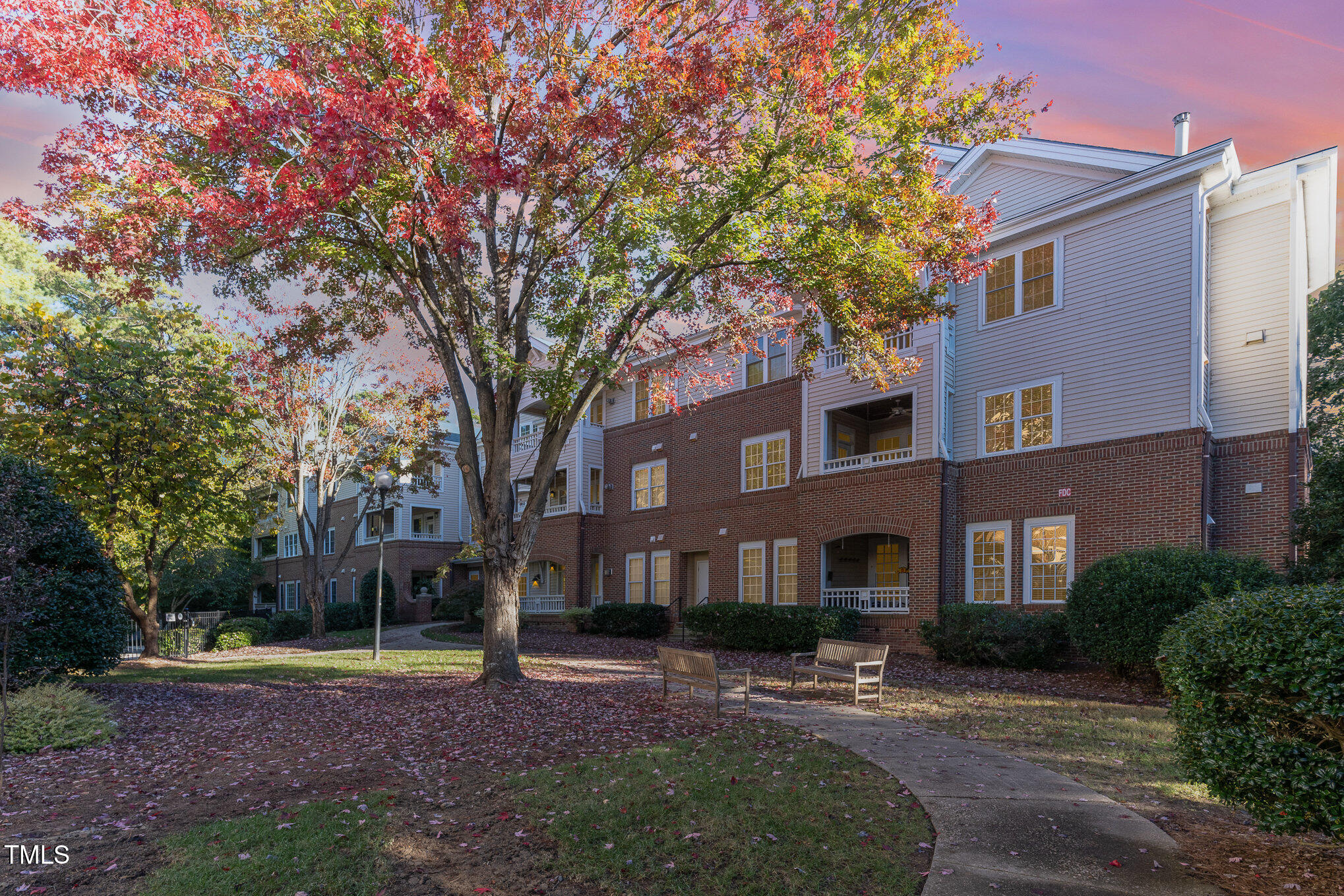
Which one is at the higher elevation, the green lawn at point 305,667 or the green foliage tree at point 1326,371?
the green foliage tree at point 1326,371

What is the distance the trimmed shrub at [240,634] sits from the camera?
2158 centimetres

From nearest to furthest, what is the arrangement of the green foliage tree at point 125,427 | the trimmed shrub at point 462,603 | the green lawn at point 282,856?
the green lawn at point 282,856 < the green foliage tree at point 125,427 < the trimmed shrub at point 462,603

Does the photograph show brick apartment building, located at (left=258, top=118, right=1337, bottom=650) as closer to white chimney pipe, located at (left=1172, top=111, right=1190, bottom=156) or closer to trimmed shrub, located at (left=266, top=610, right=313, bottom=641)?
white chimney pipe, located at (left=1172, top=111, right=1190, bottom=156)

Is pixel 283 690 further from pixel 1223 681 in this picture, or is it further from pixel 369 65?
pixel 1223 681

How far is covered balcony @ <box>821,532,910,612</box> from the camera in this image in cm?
1853

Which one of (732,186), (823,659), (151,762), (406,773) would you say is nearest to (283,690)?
(151,762)

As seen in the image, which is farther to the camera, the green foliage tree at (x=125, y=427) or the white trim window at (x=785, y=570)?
the white trim window at (x=785, y=570)

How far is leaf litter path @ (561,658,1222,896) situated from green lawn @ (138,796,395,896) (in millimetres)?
3256

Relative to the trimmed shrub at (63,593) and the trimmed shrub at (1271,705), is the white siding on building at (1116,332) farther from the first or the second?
the trimmed shrub at (63,593)

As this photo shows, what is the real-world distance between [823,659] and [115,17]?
1263 cm

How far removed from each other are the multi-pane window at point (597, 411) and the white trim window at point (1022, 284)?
14.8 m

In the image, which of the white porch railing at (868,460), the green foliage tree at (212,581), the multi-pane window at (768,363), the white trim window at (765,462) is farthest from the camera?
the green foliage tree at (212,581)

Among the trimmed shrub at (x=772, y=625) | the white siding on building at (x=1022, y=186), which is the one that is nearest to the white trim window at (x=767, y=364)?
the white siding on building at (x=1022, y=186)

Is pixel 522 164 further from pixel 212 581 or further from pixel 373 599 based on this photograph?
pixel 212 581
